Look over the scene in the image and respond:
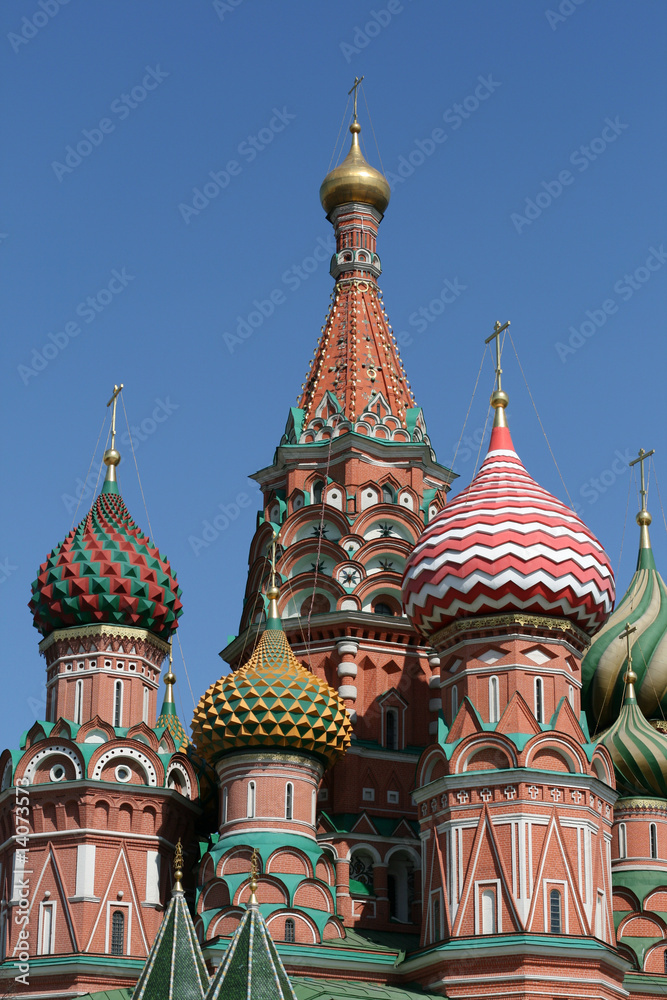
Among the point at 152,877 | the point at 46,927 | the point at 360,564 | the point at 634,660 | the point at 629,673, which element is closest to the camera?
the point at 46,927

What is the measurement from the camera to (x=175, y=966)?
84.6 feet

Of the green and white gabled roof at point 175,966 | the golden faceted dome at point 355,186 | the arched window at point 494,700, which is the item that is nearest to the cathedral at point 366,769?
the arched window at point 494,700

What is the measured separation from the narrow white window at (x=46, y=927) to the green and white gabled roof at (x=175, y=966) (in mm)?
5577

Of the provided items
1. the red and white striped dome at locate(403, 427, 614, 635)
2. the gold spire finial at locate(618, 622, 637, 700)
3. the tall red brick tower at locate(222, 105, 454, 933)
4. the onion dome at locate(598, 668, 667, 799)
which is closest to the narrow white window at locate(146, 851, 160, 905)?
the tall red brick tower at locate(222, 105, 454, 933)

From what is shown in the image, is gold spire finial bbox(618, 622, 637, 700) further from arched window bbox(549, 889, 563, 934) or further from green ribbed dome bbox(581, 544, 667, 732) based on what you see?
arched window bbox(549, 889, 563, 934)

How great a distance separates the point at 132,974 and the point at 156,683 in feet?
17.0

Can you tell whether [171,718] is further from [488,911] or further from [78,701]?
[488,911]

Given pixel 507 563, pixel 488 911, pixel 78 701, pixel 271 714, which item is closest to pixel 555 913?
pixel 488 911

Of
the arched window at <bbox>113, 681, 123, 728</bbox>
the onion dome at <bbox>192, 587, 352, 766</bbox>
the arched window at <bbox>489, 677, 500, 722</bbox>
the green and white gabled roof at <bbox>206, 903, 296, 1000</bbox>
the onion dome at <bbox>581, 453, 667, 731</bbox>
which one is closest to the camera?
the green and white gabled roof at <bbox>206, 903, 296, 1000</bbox>

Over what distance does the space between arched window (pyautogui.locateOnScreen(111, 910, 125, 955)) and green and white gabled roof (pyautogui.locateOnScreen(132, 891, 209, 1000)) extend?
539 cm

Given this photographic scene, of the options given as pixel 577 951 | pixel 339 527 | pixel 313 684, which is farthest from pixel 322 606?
pixel 577 951

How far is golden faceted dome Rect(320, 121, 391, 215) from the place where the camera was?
39.9 meters

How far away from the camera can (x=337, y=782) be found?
34.2m

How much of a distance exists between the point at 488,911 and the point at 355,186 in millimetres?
15983
